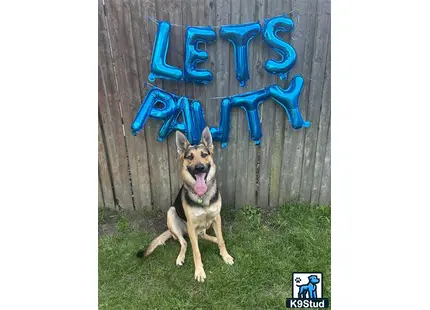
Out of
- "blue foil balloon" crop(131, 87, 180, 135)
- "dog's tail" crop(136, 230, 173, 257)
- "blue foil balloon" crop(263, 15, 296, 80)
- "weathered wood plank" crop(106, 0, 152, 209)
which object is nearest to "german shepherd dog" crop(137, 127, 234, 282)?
"dog's tail" crop(136, 230, 173, 257)

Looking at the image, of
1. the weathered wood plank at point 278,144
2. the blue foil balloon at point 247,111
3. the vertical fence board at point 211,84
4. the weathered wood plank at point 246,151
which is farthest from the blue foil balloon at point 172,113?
the weathered wood plank at point 278,144

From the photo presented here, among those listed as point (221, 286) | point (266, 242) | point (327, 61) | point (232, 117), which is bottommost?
point (221, 286)

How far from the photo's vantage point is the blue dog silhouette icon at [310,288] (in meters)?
3.05

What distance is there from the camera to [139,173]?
3.88 metres

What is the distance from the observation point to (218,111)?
11.4 ft

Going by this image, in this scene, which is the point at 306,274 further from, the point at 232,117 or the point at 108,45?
the point at 108,45

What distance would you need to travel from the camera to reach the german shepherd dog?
307 centimetres

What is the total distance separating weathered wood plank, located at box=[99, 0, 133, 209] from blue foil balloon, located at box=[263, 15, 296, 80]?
5.19ft

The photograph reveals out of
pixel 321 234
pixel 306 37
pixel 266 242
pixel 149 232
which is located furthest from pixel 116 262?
pixel 306 37

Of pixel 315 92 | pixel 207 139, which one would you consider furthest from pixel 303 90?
pixel 207 139

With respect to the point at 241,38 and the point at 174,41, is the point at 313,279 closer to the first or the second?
the point at 241,38

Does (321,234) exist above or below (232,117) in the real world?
below

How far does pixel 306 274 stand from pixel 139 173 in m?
2.18

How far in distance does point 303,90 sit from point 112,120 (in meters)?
2.11
